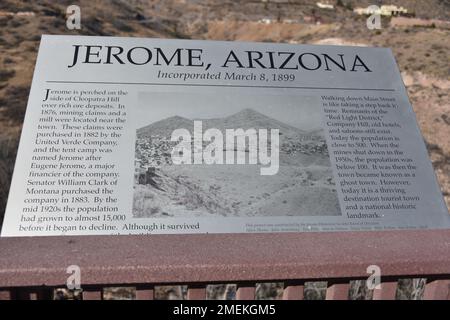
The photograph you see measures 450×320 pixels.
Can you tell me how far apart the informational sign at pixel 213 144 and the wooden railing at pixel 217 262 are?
8 cm

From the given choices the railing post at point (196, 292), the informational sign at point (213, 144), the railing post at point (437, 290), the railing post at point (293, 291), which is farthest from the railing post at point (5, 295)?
the railing post at point (437, 290)

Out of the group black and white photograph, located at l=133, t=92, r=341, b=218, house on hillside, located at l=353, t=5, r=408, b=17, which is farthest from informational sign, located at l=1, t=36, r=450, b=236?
house on hillside, located at l=353, t=5, r=408, b=17

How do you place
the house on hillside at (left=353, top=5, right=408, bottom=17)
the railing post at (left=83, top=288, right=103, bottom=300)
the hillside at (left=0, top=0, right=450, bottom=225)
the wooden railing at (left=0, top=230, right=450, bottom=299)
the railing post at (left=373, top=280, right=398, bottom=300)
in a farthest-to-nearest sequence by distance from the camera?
1. the house on hillside at (left=353, top=5, right=408, bottom=17)
2. the hillside at (left=0, top=0, right=450, bottom=225)
3. the railing post at (left=373, top=280, right=398, bottom=300)
4. the railing post at (left=83, top=288, right=103, bottom=300)
5. the wooden railing at (left=0, top=230, right=450, bottom=299)

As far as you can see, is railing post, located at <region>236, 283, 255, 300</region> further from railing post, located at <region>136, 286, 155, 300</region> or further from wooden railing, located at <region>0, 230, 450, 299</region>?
railing post, located at <region>136, 286, 155, 300</region>

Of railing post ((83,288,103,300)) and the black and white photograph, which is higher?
the black and white photograph

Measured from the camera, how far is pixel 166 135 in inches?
96.7

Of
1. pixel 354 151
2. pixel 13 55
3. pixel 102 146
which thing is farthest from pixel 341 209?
pixel 13 55

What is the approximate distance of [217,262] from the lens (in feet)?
6.53

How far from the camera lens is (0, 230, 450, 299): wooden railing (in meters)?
1.93

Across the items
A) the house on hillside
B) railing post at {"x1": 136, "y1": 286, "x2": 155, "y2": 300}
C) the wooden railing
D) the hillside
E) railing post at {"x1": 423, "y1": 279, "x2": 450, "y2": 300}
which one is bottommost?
railing post at {"x1": 423, "y1": 279, "x2": 450, "y2": 300}

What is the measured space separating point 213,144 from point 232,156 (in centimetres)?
12

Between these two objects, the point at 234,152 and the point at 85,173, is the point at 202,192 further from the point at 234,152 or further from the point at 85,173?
the point at 85,173

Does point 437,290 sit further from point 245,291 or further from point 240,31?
point 240,31

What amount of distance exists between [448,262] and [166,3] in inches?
957
